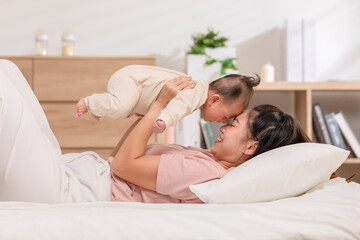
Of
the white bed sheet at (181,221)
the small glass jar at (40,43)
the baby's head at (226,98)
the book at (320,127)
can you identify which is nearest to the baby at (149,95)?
the baby's head at (226,98)

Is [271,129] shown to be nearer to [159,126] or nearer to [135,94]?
[159,126]

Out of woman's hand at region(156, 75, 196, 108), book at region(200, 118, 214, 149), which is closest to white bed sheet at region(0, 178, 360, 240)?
woman's hand at region(156, 75, 196, 108)

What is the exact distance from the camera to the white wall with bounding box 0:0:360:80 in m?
3.36

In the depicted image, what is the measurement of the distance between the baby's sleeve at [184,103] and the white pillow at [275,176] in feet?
0.69

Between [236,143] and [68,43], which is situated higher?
[68,43]

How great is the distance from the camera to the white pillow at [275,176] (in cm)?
113

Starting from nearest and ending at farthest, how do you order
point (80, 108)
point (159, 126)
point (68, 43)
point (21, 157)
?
point (21, 157) → point (159, 126) → point (80, 108) → point (68, 43)

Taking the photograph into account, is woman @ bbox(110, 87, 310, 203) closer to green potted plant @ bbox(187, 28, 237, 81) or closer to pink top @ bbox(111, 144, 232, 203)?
pink top @ bbox(111, 144, 232, 203)

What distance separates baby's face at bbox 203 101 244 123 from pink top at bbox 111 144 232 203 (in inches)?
8.0

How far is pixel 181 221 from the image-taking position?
3.24 feet

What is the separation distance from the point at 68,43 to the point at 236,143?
2114 millimetres

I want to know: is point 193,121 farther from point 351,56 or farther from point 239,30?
point 351,56

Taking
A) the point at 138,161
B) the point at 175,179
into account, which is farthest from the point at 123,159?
the point at 175,179

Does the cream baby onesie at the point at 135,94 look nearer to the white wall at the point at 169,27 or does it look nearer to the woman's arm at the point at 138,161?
the woman's arm at the point at 138,161
